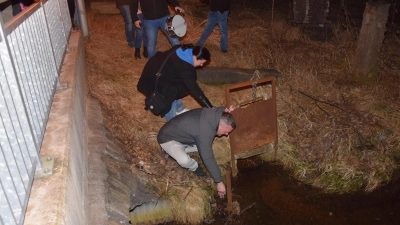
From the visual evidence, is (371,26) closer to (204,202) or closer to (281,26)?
(281,26)

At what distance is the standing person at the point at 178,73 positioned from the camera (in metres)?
4.50

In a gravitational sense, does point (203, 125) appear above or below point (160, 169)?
above

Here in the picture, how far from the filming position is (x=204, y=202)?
4.94 metres

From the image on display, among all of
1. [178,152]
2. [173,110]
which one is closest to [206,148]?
[178,152]

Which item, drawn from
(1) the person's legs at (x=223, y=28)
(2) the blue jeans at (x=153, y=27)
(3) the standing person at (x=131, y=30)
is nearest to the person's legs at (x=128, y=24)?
(3) the standing person at (x=131, y=30)

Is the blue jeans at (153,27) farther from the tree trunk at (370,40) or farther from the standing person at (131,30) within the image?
the tree trunk at (370,40)

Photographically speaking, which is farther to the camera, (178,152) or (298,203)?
(298,203)

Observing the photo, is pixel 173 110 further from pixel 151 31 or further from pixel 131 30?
pixel 131 30

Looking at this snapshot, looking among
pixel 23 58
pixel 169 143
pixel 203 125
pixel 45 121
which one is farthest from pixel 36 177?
pixel 169 143

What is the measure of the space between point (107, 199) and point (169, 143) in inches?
56.6

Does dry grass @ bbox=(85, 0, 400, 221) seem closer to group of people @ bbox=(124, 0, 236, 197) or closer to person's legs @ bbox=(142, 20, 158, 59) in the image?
group of people @ bbox=(124, 0, 236, 197)

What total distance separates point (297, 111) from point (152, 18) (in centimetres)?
337

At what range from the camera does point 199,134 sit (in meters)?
4.25

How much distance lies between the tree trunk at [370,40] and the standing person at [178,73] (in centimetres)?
418
